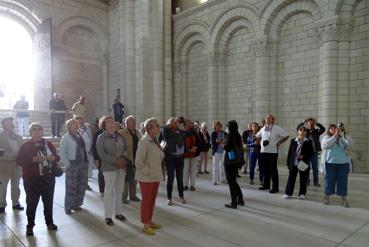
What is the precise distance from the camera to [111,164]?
14.9ft

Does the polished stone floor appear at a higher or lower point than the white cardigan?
lower

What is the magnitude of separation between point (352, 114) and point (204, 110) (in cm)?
649

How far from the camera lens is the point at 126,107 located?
14.3 m

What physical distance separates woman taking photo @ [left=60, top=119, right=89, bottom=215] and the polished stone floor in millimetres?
255

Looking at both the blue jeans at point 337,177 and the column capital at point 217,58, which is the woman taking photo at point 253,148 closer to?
the blue jeans at point 337,177

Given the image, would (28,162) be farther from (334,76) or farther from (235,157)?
(334,76)

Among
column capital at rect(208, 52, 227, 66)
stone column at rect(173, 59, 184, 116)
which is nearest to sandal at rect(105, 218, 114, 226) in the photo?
column capital at rect(208, 52, 227, 66)

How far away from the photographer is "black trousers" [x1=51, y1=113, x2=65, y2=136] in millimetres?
11297

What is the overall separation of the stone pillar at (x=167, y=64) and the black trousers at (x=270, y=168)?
7.93 meters

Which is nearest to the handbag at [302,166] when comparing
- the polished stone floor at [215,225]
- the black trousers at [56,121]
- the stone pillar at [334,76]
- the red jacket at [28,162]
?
the polished stone floor at [215,225]

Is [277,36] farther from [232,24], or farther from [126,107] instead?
[126,107]

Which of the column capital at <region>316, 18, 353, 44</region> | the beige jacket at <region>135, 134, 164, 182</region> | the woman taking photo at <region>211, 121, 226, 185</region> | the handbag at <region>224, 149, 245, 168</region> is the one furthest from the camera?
the column capital at <region>316, 18, 353, 44</region>

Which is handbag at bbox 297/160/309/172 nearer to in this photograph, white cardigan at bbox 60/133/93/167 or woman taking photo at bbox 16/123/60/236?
white cardigan at bbox 60/133/93/167

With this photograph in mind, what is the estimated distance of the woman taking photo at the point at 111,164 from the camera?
4.55 m
